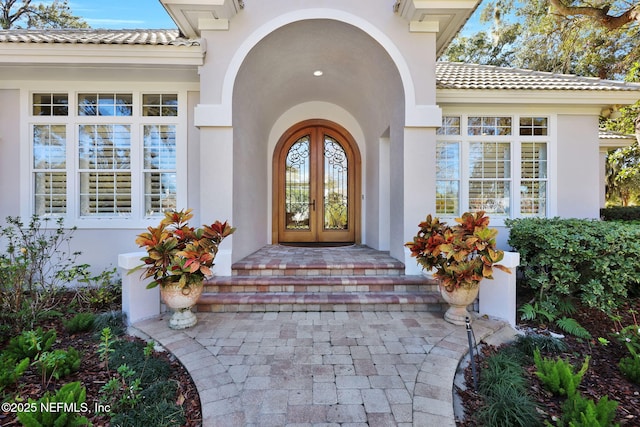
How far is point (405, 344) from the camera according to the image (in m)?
2.98

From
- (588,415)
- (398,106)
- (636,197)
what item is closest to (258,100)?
(398,106)

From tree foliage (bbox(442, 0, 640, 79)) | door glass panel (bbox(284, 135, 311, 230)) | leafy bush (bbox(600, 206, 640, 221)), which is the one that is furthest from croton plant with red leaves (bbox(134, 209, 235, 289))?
tree foliage (bbox(442, 0, 640, 79))

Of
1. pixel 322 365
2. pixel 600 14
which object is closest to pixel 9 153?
pixel 322 365

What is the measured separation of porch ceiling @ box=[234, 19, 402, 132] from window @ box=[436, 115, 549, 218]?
159 centimetres

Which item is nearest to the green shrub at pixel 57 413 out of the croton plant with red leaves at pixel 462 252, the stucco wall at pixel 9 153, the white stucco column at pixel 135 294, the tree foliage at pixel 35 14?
the white stucco column at pixel 135 294

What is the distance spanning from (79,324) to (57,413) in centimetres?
194

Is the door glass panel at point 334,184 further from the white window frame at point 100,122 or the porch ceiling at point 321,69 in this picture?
the white window frame at point 100,122

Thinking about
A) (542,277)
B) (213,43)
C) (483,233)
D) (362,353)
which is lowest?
(362,353)

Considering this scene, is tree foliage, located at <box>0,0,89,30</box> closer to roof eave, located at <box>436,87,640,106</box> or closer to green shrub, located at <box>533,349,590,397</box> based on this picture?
roof eave, located at <box>436,87,640,106</box>

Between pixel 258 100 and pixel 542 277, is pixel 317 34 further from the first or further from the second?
pixel 542 277

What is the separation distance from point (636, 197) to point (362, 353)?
19.6 m

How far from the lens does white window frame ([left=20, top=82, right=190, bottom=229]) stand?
16.4 ft

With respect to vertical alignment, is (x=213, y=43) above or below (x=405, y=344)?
above

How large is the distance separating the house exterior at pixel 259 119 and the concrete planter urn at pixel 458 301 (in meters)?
0.95
